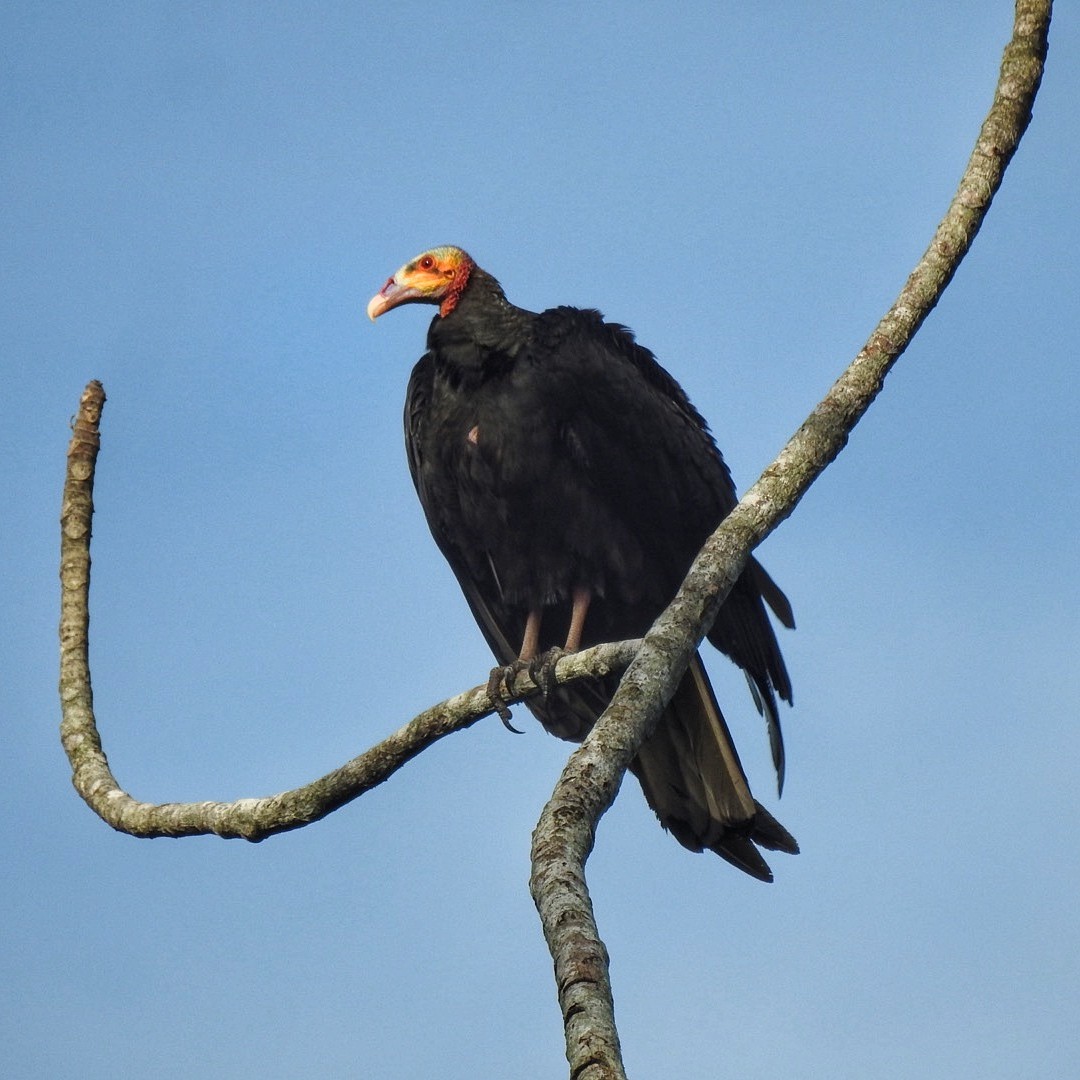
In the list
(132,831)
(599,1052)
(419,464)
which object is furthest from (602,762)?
(419,464)

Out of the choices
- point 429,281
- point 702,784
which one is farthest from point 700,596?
point 429,281

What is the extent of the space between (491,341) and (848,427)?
177 cm

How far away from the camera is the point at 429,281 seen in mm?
5320

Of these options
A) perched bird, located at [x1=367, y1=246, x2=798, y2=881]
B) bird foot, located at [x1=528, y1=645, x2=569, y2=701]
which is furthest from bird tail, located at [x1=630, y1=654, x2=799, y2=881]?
bird foot, located at [x1=528, y1=645, x2=569, y2=701]

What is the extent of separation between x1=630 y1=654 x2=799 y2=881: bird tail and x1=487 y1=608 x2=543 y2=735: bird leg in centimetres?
39

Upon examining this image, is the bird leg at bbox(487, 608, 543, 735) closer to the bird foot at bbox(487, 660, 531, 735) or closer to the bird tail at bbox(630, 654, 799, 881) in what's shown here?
the bird foot at bbox(487, 660, 531, 735)

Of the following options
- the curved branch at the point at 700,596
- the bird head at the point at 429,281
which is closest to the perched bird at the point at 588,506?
the bird head at the point at 429,281

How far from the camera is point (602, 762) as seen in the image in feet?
7.63

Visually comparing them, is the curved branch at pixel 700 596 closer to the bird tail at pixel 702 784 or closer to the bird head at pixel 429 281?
the bird tail at pixel 702 784

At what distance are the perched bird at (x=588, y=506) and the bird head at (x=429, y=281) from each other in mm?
442

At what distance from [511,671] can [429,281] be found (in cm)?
184

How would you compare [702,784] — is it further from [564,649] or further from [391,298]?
[391,298]

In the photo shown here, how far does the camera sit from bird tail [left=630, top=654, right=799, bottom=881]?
3990 mm

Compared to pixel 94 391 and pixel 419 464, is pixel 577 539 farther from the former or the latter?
pixel 94 391
